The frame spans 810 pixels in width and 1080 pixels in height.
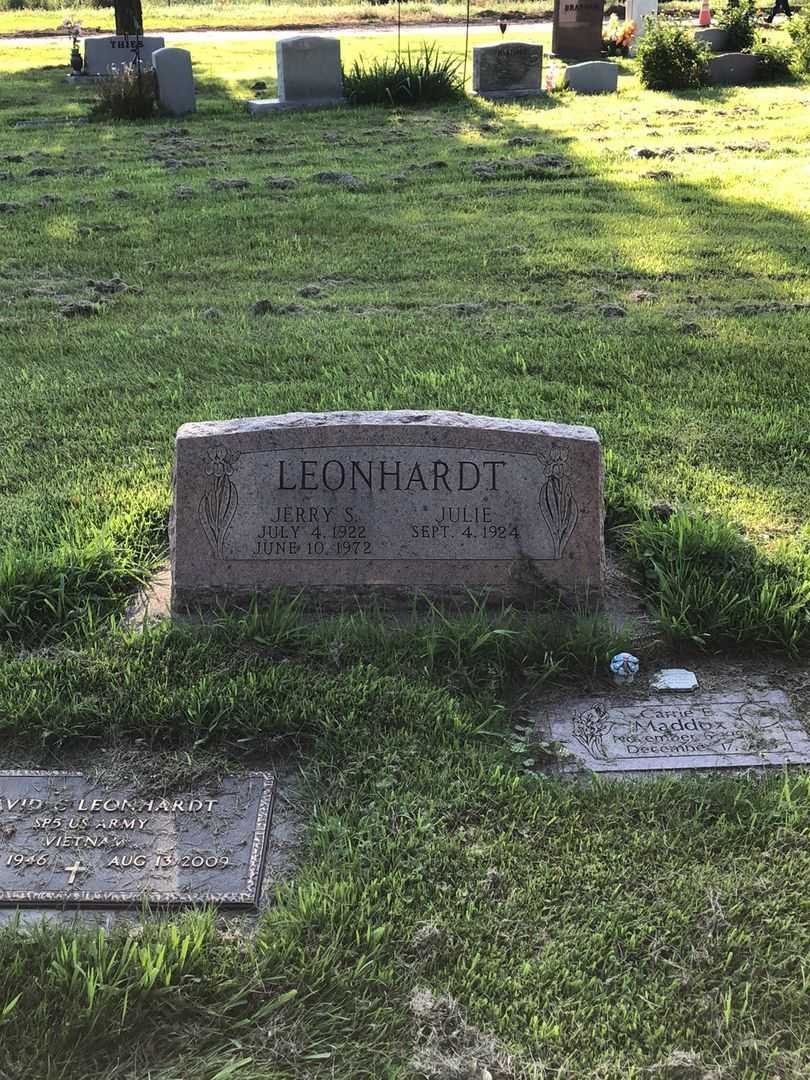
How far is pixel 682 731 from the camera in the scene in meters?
3.45

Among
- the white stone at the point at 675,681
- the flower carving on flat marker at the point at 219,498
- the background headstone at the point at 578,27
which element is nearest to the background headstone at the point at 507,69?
the background headstone at the point at 578,27

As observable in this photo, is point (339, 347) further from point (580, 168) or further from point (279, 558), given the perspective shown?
point (580, 168)

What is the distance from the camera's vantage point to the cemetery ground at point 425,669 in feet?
8.05

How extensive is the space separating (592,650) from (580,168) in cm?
879

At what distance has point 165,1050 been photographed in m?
2.38

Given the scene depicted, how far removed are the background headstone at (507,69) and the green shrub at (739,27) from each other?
15.0 feet

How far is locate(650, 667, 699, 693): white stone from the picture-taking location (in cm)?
366

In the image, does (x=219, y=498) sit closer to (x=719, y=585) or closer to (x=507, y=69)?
(x=719, y=585)

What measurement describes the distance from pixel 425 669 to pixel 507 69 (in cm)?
1506

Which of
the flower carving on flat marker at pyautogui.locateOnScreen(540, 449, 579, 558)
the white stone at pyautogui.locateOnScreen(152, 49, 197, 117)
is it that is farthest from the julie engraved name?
the white stone at pyautogui.locateOnScreen(152, 49, 197, 117)

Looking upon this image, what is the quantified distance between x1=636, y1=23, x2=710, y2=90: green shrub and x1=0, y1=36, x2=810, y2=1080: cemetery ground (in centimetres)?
924

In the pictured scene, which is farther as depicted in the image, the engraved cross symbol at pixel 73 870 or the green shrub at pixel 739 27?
the green shrub at pixel 739 27

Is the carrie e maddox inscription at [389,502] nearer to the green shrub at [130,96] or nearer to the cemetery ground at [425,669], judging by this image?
the cemetery ground at [425,669]

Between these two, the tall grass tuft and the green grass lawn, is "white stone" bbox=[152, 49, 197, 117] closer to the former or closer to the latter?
the tall grass tuft
